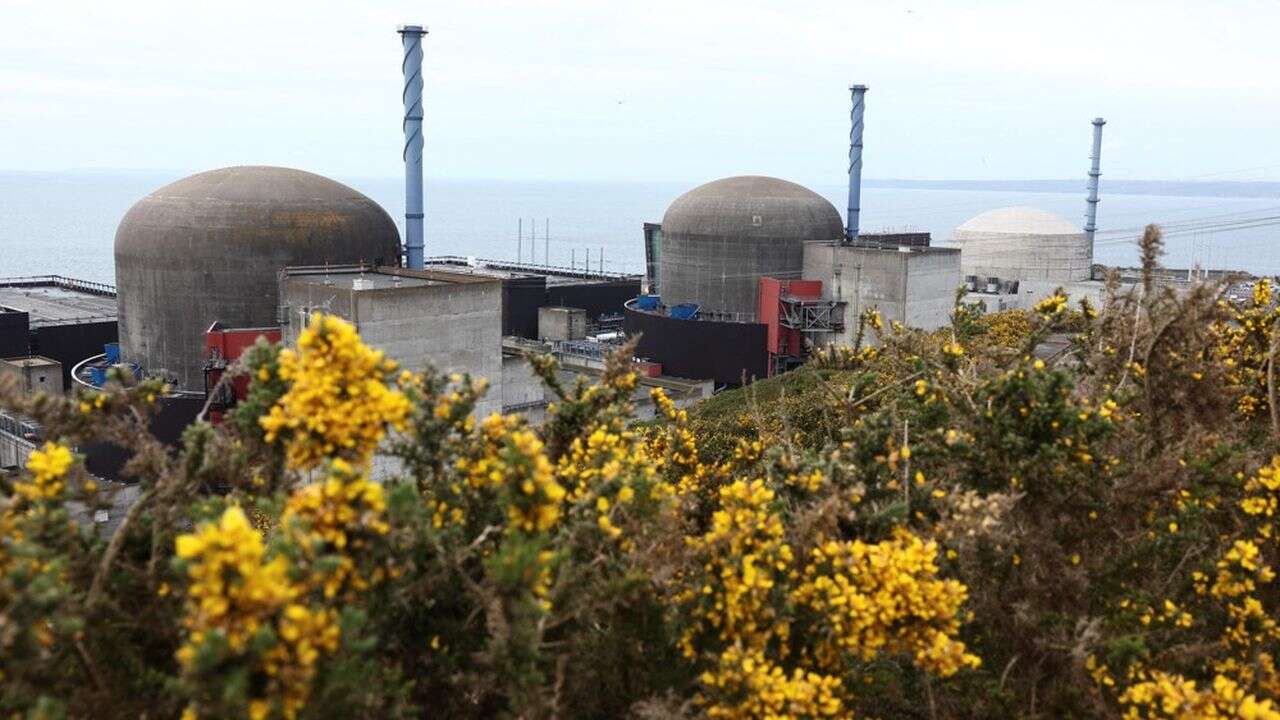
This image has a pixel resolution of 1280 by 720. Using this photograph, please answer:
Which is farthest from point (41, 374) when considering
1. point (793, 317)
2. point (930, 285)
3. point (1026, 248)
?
point (1026, 248)

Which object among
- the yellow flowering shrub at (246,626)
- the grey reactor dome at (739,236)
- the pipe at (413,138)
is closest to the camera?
the yellow flowering shrub at (246,626)

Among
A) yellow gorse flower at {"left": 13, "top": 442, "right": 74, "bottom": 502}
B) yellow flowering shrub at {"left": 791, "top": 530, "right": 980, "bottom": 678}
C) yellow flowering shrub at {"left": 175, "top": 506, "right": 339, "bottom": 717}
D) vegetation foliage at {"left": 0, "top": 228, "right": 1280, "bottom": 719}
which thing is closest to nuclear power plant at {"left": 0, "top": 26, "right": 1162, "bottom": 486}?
vegetation foliage at {"left": 0, "top": 228, "right": 1280, "bottom": 719}

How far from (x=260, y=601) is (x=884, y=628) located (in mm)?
4447

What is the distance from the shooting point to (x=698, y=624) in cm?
798

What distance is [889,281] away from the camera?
4650cm

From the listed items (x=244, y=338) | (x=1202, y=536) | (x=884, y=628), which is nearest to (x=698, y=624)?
(x=884, y=628)

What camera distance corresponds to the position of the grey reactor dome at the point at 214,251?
3647cm

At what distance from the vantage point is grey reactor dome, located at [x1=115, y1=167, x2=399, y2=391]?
3647 centimetres

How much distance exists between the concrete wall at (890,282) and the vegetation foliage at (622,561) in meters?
34.0

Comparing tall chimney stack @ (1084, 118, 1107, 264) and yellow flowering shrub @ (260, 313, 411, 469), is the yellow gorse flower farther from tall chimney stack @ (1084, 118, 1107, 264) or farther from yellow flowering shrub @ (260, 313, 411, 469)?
tall chimney stack @ (1084, 118, 1107, 264)

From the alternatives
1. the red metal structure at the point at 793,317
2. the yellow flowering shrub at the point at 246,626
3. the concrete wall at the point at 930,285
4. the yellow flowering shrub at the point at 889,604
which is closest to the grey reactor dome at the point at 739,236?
the red metal structure at the point at 793,317

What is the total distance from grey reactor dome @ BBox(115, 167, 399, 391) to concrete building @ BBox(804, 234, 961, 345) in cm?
1986

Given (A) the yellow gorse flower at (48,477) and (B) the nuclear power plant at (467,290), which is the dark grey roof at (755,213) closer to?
(B) the nuclear power plant at (467,290)

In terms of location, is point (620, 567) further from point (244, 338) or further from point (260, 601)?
point (244, 338)
